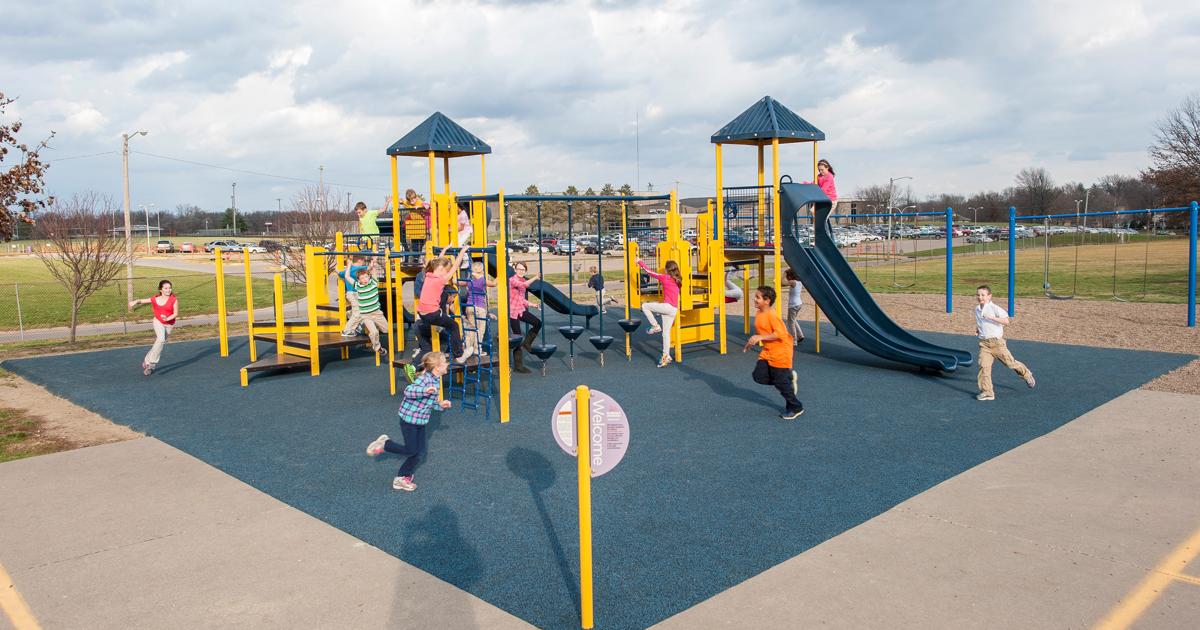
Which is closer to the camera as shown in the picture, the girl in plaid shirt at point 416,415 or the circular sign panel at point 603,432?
the circular sign panel at point 603,432

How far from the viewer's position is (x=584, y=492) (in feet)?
15.1

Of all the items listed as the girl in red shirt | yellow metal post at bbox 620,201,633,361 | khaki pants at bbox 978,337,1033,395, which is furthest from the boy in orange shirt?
the girl in red shirt

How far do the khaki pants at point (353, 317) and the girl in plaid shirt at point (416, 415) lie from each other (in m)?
7.43

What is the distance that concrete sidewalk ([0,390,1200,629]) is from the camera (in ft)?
15.7

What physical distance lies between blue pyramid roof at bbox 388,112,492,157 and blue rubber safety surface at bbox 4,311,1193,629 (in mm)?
4291

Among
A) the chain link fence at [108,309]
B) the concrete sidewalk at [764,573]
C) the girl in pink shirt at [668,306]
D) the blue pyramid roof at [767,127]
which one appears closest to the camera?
the concrete sidewalk at [764,573]

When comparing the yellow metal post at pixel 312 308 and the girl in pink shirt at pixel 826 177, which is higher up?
the girl in pink shirt at pixel 826 177

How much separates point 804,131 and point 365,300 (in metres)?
8.44

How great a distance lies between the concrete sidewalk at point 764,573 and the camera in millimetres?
4785

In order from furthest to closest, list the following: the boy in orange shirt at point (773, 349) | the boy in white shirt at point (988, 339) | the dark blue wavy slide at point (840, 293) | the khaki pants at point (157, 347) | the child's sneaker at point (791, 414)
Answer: the khaki pants at point (157, 347) → the dark blue wavy slide at point (840, 293) → the boy in white shirt at point (988, 339) → the child's sneaker at point (791, 414) → the boy in orange shirt at point (773, 349)

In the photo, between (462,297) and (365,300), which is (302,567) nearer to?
(462,297)

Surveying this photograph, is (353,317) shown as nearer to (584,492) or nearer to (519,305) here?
(519,305)

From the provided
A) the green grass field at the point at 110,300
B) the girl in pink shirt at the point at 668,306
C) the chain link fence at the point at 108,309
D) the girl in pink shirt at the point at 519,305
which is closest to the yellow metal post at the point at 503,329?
the girl in pink shirt at the point at 519,305

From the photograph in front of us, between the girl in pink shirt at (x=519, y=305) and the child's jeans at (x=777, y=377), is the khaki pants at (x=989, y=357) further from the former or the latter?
the girl in pink shirt at (x=519, y=305)
